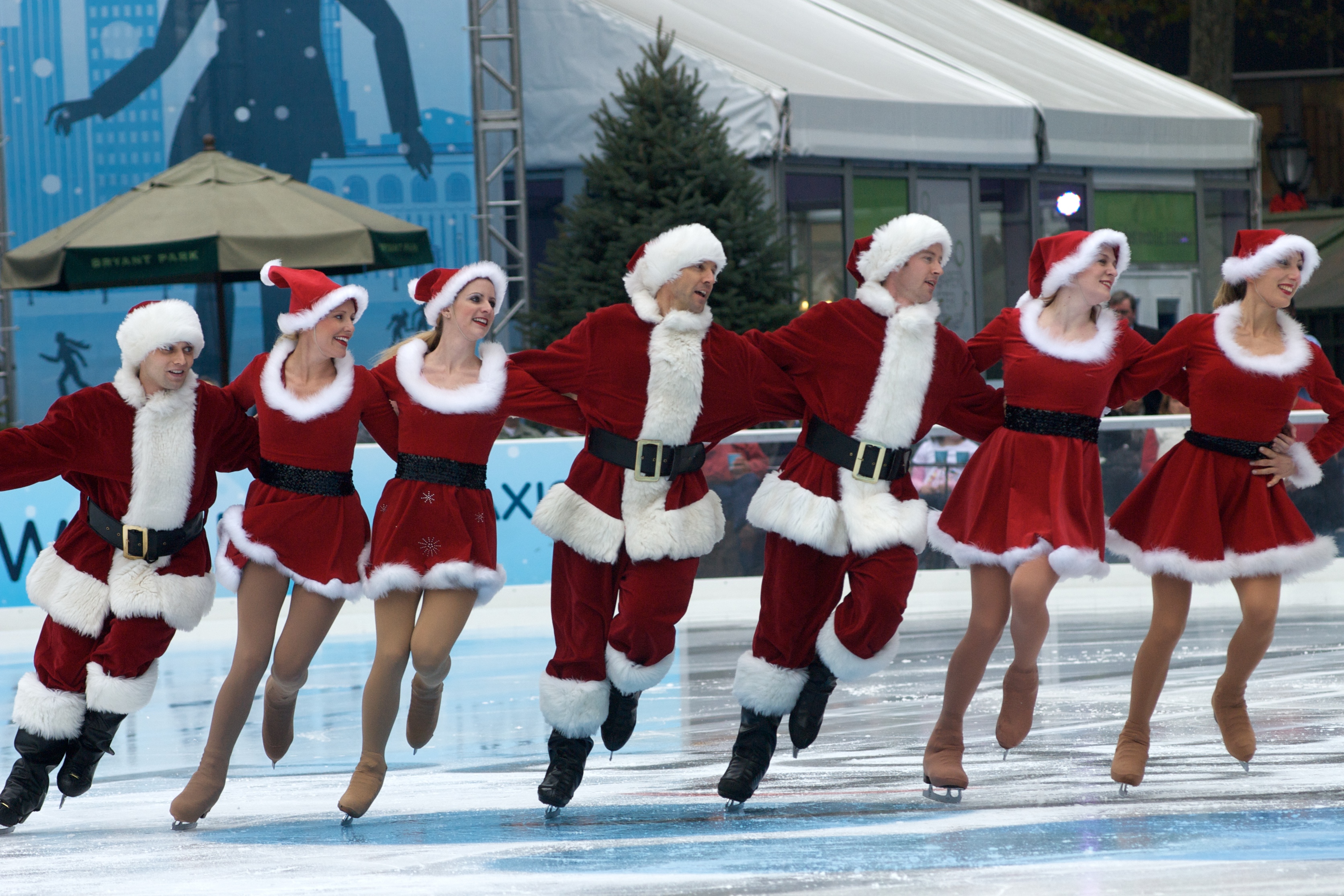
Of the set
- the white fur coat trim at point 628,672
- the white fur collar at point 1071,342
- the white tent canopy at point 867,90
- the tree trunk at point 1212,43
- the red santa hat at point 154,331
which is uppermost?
the tree trunk at point 1212,43

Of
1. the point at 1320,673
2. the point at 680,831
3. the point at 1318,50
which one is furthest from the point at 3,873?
the point at 1318,50

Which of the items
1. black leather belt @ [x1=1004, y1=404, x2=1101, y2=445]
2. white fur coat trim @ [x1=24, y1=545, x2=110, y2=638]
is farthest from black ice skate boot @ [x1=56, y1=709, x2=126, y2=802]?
black leather belt @ [x1=1004, y1=404, x2=1101, y2=445]

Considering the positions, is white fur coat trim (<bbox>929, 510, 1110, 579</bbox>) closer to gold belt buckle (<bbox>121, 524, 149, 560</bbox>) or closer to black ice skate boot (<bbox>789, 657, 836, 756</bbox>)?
black ice skate boot (<bbox>789, 657, 836, 756</bbox>)

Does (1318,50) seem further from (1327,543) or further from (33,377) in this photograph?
(1327,543)

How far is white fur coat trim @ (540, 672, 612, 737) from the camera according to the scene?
16.0 feet

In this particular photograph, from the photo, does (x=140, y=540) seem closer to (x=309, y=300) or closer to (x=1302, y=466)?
(x=309, y=300)

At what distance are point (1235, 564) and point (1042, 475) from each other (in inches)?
26.5

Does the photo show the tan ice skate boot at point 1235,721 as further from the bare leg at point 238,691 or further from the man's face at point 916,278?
the bare leg at point 238,691

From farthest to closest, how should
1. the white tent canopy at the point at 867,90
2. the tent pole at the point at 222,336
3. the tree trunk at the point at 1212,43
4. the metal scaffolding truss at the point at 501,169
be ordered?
the tree trunk at the point at 1212,43
the white tent canopy at the point at 867,90
the metal scaffolding truss at the point at 501,169
the tent pole at the point at 222,336

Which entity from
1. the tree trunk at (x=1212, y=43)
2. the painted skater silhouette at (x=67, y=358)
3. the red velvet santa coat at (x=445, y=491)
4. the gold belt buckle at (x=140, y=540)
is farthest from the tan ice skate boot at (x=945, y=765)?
the tree trunk at (x=1212, y=43)

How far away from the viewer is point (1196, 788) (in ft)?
16.5

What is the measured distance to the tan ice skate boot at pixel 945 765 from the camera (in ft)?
16.0

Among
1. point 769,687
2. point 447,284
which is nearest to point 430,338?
point 447,284

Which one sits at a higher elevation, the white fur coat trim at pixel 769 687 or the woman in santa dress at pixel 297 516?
the woman in santa dress at pixel 297 516
